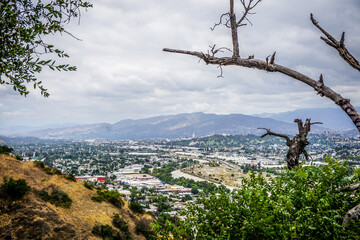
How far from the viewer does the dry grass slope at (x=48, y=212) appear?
10672mm

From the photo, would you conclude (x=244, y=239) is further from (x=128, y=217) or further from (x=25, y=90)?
(x=128, y=217)

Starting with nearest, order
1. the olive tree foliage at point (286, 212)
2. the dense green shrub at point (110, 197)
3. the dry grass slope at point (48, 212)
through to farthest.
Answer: the olive tree foliage at point (286, 212)
the dry grass slope at point (48, 212)
the dense green shrub at point (110, 197)

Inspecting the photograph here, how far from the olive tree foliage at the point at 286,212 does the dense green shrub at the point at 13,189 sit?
1123 centimetres

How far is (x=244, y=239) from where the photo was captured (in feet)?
11.1

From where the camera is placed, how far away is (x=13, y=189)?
12.0 metres

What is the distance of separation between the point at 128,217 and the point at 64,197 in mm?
4807

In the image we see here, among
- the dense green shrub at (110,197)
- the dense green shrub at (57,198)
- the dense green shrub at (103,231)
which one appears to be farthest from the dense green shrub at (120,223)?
the dense green shrub at (57,198)

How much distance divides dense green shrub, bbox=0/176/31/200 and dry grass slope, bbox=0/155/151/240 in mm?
381

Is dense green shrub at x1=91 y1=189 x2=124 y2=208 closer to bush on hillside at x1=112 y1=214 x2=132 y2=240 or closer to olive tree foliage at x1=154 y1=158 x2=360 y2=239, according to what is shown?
bush on hillside at x1=112 y1=214 x2=132 y2=240

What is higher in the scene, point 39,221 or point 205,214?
point 205,214

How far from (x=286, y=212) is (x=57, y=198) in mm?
13986

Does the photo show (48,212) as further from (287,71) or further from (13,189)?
(287,71)

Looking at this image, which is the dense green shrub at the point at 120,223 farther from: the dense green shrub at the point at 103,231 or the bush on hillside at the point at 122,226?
the dense green shrub at the point at 103,231

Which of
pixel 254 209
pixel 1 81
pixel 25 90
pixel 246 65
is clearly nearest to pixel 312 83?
pixel 246 65
